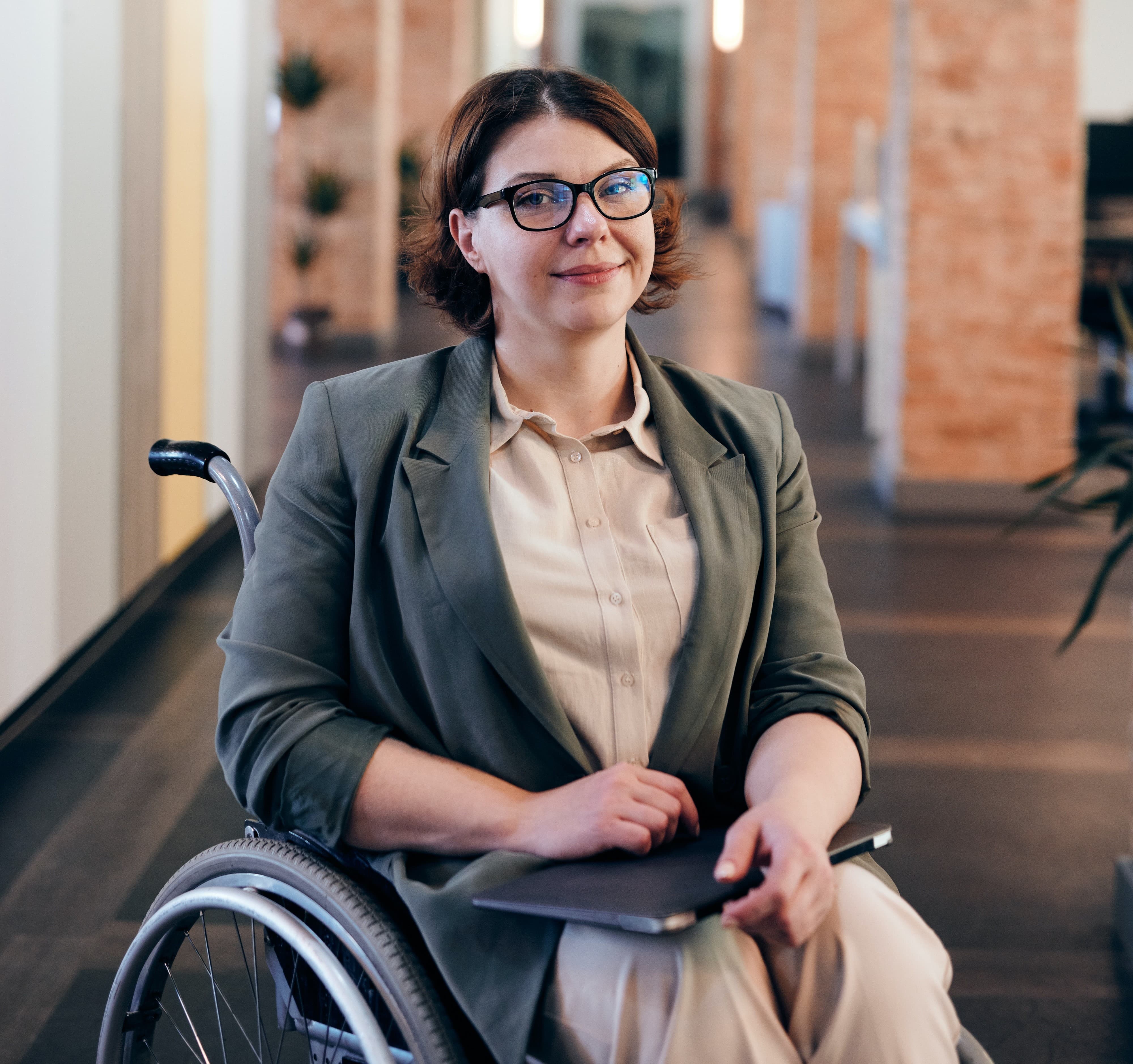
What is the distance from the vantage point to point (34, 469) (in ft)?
10.8

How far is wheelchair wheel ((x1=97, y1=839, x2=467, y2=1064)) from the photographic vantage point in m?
1.17

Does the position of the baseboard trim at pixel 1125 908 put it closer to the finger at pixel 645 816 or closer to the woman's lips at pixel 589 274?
the finger at pixel 645 816

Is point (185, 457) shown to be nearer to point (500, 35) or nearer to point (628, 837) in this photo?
point (628, 837)

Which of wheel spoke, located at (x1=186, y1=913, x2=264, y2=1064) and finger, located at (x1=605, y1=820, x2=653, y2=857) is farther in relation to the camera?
wheel spoke, located at (x1=186, y1=913, x2=264, y2=1064)

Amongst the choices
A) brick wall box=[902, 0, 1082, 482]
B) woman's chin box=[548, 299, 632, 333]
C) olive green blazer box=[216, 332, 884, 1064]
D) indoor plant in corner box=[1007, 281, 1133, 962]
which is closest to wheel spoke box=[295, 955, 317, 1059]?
olive green blazer box=[216, 332, 884, 1064]

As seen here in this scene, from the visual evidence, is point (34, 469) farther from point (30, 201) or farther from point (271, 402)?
point (271, 402)

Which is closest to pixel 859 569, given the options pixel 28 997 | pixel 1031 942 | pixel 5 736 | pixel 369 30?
pixel 1031 942

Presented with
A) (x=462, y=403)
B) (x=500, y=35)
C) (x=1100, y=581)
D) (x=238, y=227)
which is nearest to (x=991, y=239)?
(x=238, y=227)

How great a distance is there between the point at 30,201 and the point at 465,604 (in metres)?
2.26

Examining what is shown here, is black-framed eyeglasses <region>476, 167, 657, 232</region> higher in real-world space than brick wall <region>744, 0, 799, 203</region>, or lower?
lower

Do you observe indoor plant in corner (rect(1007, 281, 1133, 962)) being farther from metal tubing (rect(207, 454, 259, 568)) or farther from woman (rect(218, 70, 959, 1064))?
metal tubing (rect(207, 454, 259, 568))

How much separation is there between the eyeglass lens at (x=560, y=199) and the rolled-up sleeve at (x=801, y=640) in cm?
29

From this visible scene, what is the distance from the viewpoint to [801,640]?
58.1 inches

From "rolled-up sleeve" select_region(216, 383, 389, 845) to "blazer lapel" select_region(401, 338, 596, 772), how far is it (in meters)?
0.09
